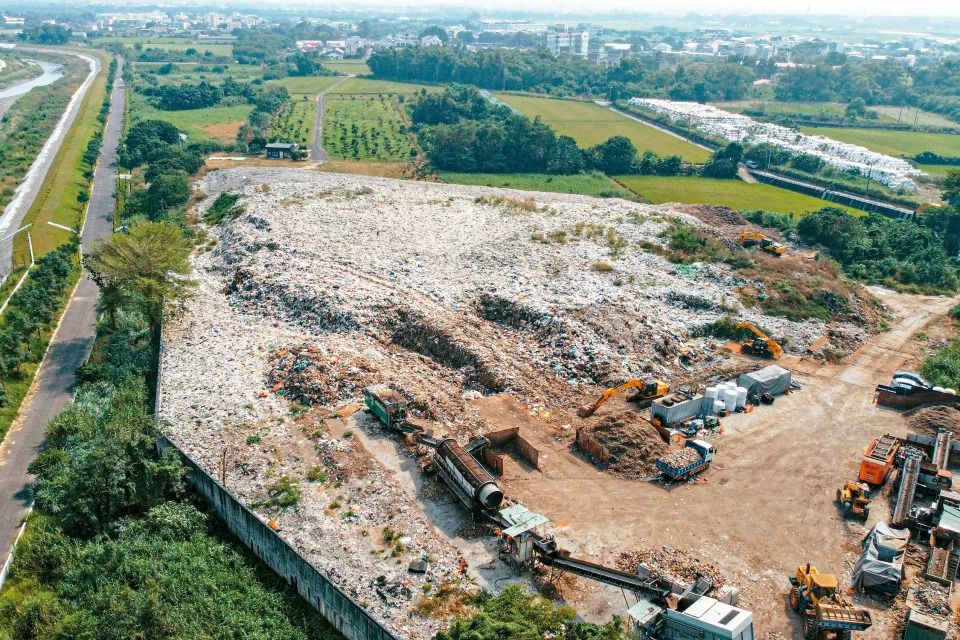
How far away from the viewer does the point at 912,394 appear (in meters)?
22.0

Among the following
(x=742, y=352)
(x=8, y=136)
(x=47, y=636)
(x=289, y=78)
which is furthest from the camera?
(x=289, y=78)

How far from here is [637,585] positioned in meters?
13.9

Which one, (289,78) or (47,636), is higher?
(289,78)

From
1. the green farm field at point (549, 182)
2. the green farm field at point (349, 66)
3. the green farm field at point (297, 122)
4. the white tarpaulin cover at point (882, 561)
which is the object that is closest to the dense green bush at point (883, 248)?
the green farm field at point (549, 182)

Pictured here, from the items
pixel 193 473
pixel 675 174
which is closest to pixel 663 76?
pixel 675 174

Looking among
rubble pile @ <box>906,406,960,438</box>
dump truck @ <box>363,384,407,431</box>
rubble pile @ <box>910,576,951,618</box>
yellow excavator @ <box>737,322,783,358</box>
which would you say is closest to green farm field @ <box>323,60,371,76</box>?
yellow excavator @ <box>737,322,783,358</box>

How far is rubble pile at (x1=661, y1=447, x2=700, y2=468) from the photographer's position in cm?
1794

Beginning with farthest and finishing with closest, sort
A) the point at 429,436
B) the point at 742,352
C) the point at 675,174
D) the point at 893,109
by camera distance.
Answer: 1. the point at 893,109
2. the point at 675,174
3. the point at 742,352
4. the point at 429,436

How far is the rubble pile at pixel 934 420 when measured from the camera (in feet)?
67.2

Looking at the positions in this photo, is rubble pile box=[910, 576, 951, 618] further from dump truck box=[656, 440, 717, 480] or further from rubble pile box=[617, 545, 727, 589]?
dump truck box=[656, 440, 717, 480]

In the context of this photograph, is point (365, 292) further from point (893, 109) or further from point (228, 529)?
point (893, 109)

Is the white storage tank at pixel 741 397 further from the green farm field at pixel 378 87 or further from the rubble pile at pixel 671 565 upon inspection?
the green farm field at pixel 378 87

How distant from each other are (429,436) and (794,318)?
52.5ft

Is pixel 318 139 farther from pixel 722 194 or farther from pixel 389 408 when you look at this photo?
pixel 389 408
